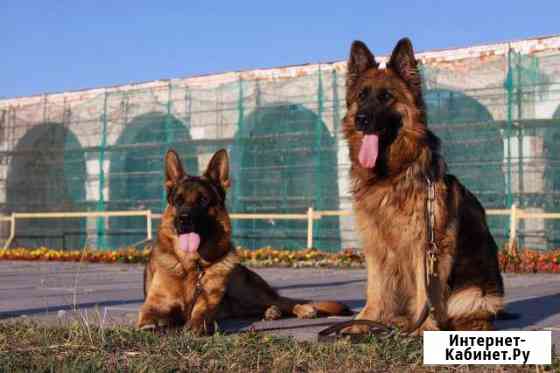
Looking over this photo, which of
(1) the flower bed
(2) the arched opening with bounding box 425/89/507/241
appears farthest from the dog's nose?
(2) the arched opening with bounding box 425/89/507/241

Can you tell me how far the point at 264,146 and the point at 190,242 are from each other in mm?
21688

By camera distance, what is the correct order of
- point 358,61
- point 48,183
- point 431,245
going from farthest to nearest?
point 48,183, point 358,61, point 431,245

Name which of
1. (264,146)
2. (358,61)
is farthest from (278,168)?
(358,61)

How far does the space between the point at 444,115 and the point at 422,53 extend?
2022mm

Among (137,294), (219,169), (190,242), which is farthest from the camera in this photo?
(137,294)

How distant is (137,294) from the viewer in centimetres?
967

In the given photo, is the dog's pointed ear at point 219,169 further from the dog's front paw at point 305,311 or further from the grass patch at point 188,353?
the grass patch at point 188,353

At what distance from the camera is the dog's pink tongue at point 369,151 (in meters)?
5.66

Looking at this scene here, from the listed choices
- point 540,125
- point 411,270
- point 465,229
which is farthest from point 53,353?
point 540,125

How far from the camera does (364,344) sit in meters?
4.88

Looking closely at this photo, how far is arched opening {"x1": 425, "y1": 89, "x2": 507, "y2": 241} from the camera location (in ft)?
76.5

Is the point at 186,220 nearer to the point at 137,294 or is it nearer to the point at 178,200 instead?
the point at 178,200

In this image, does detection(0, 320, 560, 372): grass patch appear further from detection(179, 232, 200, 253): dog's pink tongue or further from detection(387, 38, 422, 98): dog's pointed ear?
detection(387, 38, 422, 98): dog's pointed ear

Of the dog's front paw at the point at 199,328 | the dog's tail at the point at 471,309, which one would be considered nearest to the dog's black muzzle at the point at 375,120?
the dog's tail at the point at 471,309
